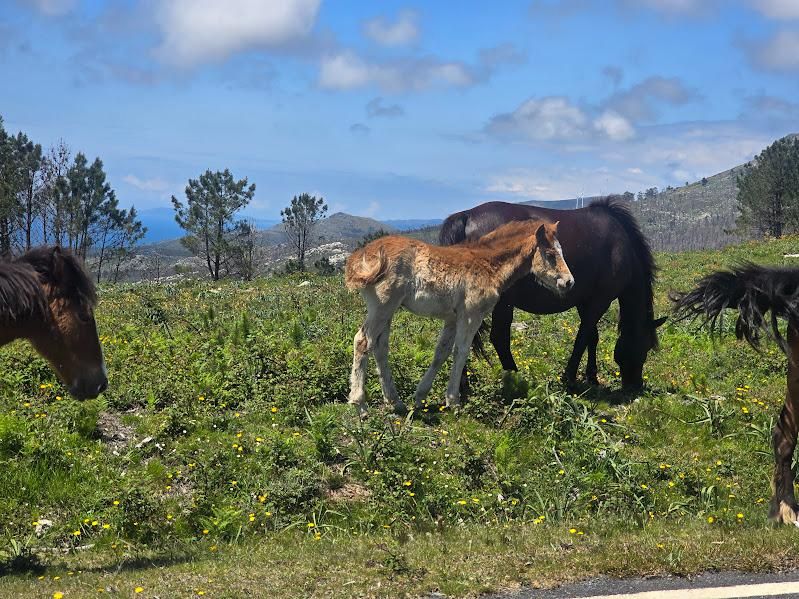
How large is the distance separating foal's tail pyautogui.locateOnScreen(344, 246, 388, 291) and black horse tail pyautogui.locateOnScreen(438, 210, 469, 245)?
2.65m

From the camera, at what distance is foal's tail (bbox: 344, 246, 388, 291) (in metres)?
10.5

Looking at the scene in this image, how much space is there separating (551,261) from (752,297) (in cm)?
440

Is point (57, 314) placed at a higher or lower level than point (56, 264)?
lower

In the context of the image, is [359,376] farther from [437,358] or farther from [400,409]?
[437,358]

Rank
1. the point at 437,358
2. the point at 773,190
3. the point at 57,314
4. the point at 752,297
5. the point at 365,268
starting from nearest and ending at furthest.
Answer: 1. the point at 57,314
2. the point at 752,297
3. the point at 365,268
4. the point at 437,358
5. the point at 773,190

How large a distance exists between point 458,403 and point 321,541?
4.07 metres

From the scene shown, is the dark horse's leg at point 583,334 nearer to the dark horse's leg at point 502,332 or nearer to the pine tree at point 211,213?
the dark horse's leg at point 502,332

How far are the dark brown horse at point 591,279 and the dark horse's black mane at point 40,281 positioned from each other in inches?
291

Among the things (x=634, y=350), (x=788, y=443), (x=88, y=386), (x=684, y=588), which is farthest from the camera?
(x=634, y=350)

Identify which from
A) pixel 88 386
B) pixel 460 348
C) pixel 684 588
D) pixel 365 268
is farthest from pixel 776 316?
pixel 88 386

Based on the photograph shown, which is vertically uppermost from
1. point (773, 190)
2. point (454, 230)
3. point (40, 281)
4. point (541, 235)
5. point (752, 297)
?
point (773, 190)

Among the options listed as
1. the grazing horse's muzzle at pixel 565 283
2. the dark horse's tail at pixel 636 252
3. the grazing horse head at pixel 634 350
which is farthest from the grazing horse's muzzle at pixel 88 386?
the dark horse's tail at pixel 636 252

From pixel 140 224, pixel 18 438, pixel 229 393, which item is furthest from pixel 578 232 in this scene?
pixel 140 224

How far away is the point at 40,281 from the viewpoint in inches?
255
